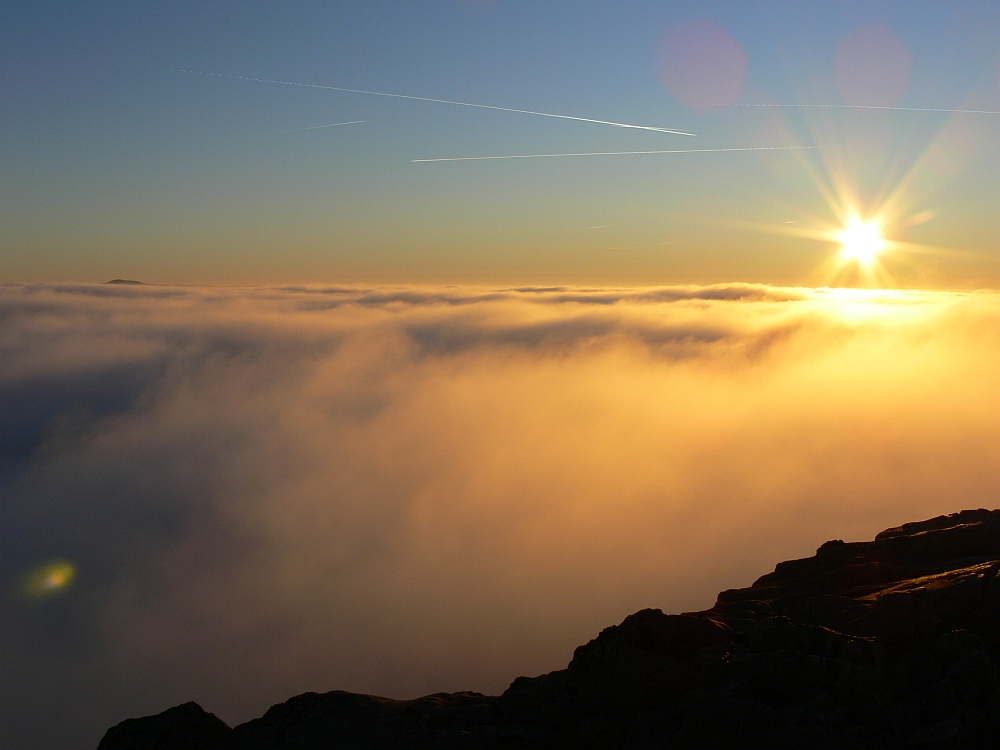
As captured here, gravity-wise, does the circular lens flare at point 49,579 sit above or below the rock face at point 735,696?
above

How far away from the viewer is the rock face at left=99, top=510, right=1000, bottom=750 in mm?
21344

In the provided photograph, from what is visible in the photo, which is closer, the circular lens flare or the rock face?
the rock face

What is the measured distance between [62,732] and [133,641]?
29.2 metres

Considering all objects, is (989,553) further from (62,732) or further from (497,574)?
(497,574)

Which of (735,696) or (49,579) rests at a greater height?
(49,579)

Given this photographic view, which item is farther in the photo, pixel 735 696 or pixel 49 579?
pixel 49 579

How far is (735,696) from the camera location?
2261 cm

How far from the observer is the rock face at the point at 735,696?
70.0 feet

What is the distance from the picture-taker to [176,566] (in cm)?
17688

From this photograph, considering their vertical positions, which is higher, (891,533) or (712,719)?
(891,533)

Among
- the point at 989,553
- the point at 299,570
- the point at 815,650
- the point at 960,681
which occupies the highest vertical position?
the point at 299,570

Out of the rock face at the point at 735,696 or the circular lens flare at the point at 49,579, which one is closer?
the rock face at the point at 735,696

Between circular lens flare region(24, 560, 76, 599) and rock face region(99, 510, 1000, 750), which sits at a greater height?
circular lens flare region(24, 560, 76, 599)


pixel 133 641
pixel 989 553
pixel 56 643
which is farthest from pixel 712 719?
pixel 56 643
